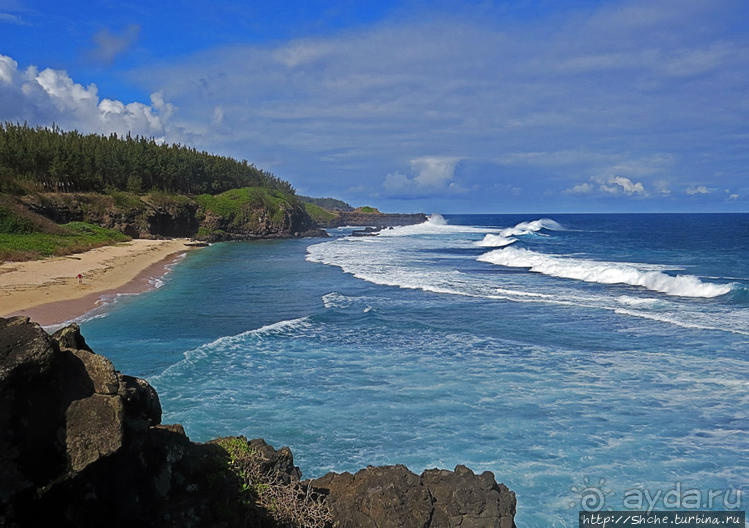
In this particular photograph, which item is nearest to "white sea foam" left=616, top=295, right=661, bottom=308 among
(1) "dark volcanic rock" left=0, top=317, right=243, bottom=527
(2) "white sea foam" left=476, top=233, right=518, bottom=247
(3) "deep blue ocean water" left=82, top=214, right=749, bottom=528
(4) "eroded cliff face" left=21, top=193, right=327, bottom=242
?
(3) "deep blue ocean water" left=82, top=214, right=749, bottom=528

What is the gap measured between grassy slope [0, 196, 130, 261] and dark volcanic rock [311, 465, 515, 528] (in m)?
35.4

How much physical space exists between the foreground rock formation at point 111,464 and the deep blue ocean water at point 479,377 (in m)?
3.29

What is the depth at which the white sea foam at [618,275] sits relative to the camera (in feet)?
92.5

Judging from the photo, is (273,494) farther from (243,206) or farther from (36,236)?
(243,206)

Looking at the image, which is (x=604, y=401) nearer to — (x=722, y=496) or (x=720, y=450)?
(x=720, y=450)

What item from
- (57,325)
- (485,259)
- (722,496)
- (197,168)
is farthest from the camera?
(197,168)

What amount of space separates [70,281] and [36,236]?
1793 centimetres

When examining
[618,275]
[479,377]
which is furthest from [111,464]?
[618,275]

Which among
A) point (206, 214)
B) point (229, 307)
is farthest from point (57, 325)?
point (206, 214)

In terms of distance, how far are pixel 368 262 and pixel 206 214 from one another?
1708 inches

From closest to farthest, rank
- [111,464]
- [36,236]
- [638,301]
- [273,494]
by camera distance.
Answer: [111,464] < [273,494] < [638,301] < [36,236]

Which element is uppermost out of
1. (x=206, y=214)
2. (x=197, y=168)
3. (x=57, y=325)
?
(x=197, y=168)

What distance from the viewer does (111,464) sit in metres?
4.50

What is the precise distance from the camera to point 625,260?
1838 inches
